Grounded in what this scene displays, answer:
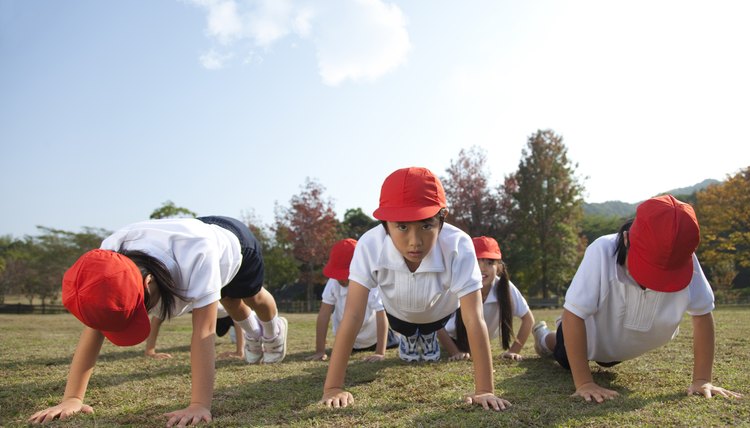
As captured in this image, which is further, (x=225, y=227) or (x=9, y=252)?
(x=9, y=252)

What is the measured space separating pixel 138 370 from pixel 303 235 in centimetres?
2346

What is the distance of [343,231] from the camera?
34500 millimetres

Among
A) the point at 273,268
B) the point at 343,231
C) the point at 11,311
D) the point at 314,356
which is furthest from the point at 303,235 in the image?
the point at 314,356

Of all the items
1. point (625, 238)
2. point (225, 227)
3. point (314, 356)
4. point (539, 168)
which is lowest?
point (314, 356)

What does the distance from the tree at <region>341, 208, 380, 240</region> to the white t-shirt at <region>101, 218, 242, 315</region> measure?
30.7m

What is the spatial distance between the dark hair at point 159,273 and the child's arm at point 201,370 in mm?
172

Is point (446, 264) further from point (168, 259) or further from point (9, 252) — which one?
point (9, 252)

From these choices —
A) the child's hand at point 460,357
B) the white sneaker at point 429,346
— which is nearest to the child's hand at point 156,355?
the white sneaker at point 429,346

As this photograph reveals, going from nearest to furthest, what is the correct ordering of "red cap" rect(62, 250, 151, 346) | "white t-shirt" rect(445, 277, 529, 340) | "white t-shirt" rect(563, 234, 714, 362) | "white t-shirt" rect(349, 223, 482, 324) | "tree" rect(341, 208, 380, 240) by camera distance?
"red cap" rect(62, 250, 151, 346) < "white t-shirt" rect(563, 234, 714, 362) < "white t-shirt" rect(349, 223, 482, 324) < "white t-shirt" rect(445, 277, 529, 340) < "tree" rect(341, 208, 380, 240)

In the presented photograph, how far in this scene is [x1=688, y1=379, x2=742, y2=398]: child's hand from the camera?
120 inches

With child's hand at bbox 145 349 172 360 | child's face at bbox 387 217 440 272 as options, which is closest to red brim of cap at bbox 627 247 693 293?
child's face at bbox 387 217 440 272

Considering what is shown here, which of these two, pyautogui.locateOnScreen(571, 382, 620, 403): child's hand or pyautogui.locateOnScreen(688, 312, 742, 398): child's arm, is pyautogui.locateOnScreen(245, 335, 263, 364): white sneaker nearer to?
pyautogui.locateOnScreen(571, 382, 620, 403): child's hand

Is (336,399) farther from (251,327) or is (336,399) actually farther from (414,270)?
(251,327)

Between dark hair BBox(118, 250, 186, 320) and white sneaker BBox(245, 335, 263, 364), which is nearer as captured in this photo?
dark hair BBox(118, 250, 186, 320)
